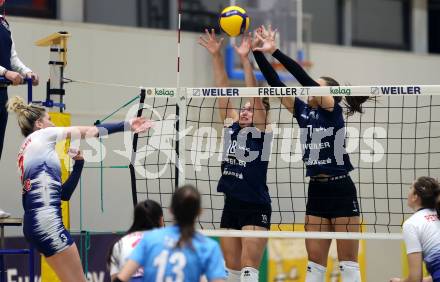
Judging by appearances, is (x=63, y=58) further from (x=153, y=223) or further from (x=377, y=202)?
(x=377, y=202)

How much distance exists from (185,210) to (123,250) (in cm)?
65

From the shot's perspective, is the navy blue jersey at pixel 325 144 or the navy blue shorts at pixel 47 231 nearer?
the navy blue shorts at pixel 47 231

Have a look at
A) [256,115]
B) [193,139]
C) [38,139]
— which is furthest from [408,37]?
[38,139]

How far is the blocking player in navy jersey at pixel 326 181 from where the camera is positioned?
6.94 metres

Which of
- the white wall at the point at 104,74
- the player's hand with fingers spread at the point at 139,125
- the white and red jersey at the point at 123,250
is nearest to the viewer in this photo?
the white and red jersey at the point at 123,250

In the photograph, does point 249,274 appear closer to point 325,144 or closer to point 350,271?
→ point 350,271

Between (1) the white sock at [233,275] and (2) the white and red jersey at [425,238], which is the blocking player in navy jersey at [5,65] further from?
(2) the white and red jersey at [425,238]

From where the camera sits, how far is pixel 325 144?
6.93 m

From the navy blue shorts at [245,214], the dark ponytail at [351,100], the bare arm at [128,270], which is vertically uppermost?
the dark ponytail at [351,100]

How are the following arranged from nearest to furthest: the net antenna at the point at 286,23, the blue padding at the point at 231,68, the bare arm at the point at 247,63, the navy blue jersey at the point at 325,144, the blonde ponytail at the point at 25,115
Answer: the blonde ponytail at the point at 25,115, the navy blue jersey at the point at 325,144, the bare arm at the point at 247,63, the blue padding at the point at 231,68, the net antenna at the point at 286,23

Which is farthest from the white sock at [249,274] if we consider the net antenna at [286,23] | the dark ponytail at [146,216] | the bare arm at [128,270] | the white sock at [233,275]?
the net antenna at [286,23]

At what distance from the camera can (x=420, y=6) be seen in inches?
579

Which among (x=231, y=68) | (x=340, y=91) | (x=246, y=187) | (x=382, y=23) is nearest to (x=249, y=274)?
(x=246, y=187)

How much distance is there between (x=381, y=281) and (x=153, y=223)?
27.7 feet
